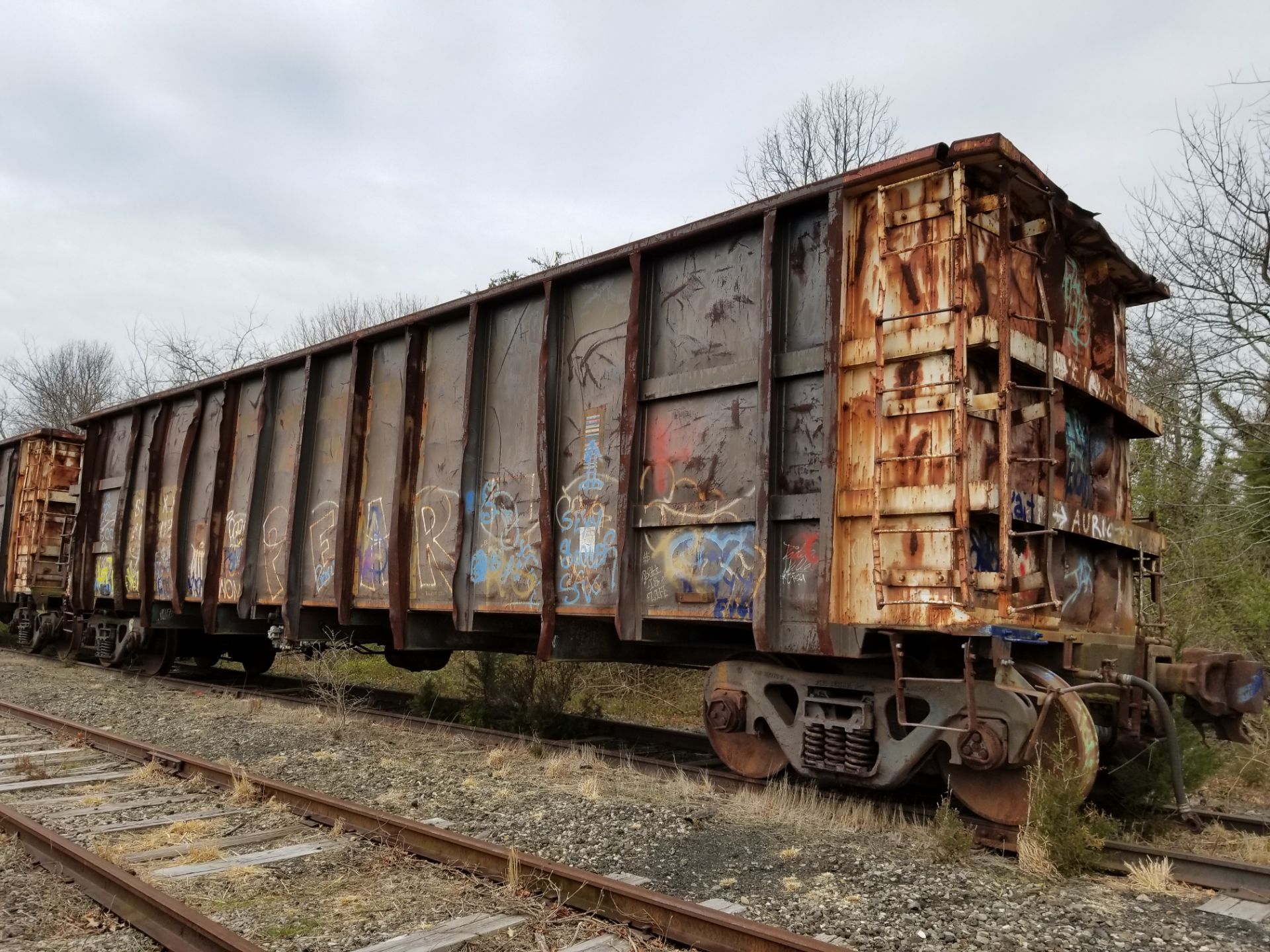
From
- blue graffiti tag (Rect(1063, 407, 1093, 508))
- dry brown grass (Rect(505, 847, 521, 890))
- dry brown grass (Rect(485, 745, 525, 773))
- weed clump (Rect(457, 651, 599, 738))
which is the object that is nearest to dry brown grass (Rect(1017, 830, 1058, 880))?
dry brown grass (Rect(505, 847, 521, 890))

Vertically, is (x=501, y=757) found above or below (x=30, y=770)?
above

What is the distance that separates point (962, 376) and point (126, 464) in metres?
12.2

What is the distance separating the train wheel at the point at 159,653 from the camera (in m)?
12.8

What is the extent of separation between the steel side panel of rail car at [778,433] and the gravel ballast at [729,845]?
3.46ft

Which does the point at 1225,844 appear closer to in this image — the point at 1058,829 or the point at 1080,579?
the point at 1058,829

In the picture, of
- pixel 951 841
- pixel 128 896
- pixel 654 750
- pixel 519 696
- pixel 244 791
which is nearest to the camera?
pixel 128 896

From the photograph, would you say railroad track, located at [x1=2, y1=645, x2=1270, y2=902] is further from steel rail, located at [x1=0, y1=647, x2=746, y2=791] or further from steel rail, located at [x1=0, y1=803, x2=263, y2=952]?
steel rail, located at [x1=0, y1=803, x2=263, y2=952]

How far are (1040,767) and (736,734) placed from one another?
A: 211 cm

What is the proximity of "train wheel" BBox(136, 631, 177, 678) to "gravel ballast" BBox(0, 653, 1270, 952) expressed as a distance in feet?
14.3

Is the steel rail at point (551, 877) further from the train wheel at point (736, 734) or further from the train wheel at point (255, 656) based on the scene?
the train wheel at point (255, 656)

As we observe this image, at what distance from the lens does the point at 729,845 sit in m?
4.92

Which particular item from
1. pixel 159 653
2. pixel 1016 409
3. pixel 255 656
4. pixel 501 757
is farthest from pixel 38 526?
pixel 1016 409

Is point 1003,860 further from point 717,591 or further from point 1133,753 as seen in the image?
point 717,591

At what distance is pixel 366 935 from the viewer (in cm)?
363
